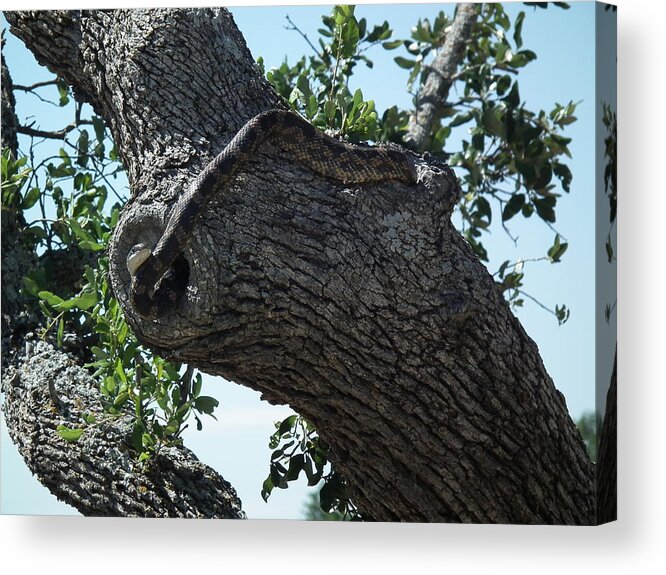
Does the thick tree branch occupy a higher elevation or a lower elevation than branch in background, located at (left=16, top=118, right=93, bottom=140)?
lower

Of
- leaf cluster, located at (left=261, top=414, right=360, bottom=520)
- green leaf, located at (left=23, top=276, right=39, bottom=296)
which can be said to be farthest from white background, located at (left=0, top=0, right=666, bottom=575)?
green leaf, located at (left=23, top=276, right=39, bottom=296)

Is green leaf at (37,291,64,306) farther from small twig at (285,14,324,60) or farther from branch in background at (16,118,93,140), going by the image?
small twig at (285,14,324,60)

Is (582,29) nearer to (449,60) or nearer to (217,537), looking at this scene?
(449,60)

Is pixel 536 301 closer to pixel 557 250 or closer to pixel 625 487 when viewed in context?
pixel 557 250

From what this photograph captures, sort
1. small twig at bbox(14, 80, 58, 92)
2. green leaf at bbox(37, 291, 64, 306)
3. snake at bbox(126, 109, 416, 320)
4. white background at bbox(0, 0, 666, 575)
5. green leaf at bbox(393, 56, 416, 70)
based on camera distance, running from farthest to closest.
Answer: green leaf at bbox(393, 56, 416, 70) → small twig at bbox(14, 80, 58, 92) → green leaf at bbox(37, 291, 64, 306) → white background at bbox(0, 0, 666, 575) → snake at bbox(126, 109, 416, 320)

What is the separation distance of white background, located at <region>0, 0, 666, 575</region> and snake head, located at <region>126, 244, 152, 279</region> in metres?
0.91

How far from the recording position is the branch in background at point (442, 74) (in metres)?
4.28

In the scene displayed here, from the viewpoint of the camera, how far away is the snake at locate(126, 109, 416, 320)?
98.3 inches

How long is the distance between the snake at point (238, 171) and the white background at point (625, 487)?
27.7 inches

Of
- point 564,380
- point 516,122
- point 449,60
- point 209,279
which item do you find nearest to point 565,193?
point 516,122

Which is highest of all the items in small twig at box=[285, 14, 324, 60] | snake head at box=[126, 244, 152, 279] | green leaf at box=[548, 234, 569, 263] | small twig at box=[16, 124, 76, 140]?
small twig at box=[285, 14, 324, 60]

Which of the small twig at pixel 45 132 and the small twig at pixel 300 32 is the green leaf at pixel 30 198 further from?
the small twig at pixel 300 32

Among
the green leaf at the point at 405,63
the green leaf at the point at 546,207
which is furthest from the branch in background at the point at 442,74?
the green leaf at the point at 546,207

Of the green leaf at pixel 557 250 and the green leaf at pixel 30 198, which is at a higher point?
the green leaf at pixel 30 198
